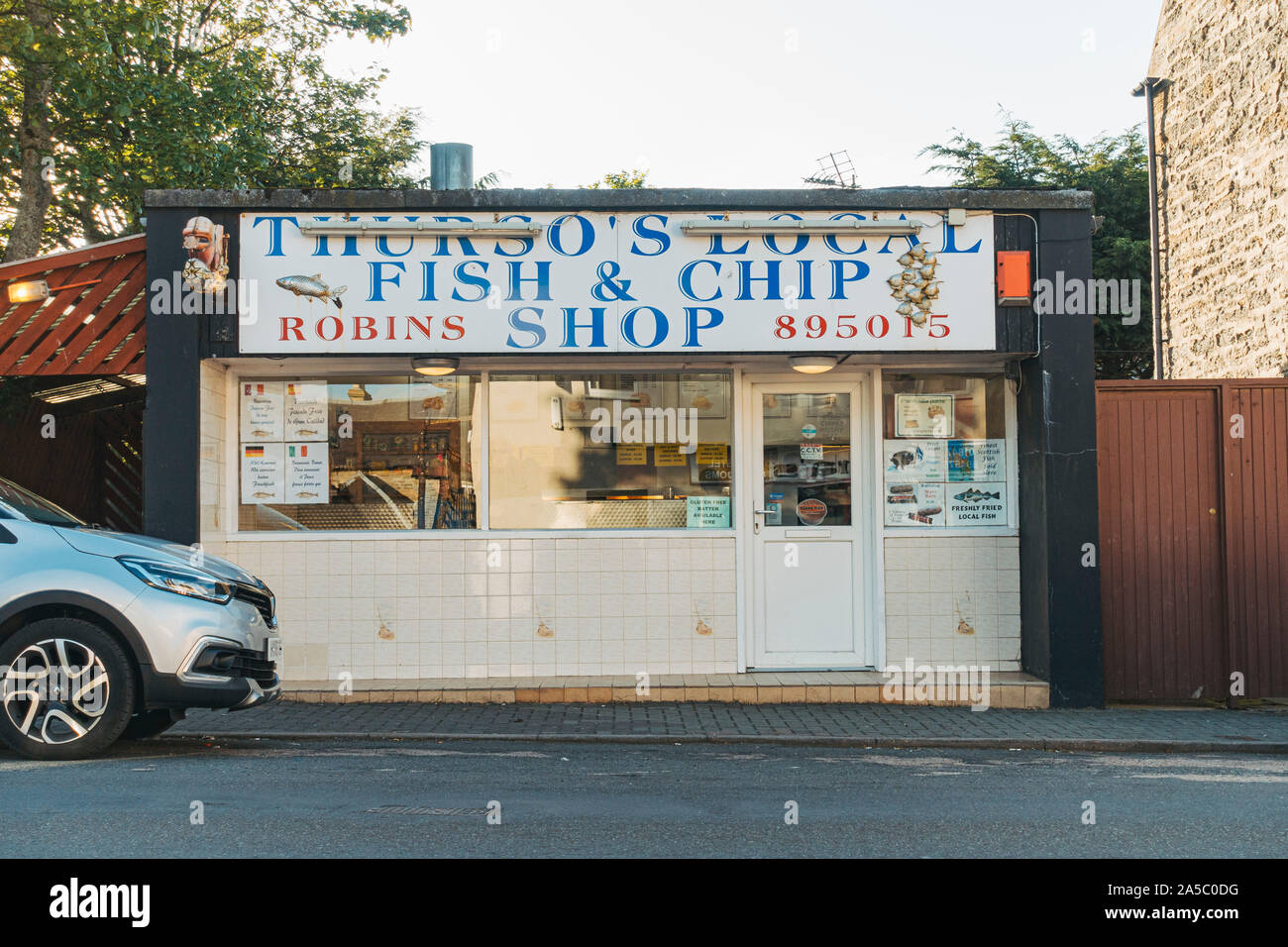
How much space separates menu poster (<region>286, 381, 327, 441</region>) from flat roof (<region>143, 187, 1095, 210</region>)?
4.87ft

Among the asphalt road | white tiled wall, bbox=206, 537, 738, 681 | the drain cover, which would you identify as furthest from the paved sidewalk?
the drain cover

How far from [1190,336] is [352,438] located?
1118 cm

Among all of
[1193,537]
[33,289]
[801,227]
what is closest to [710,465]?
[801,227]

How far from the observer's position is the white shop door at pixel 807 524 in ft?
32.0

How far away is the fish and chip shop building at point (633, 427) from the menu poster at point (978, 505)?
3 centimetres

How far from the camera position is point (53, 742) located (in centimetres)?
635

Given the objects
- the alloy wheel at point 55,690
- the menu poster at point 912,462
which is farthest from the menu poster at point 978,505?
Result: the alloy wheel at point 55,690

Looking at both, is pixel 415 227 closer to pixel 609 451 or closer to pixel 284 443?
pixel 284 443

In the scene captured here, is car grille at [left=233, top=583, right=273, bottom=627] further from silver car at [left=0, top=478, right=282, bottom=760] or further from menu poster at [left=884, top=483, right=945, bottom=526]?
menu poster at [left=884, top=483, right=945, bottom=526]

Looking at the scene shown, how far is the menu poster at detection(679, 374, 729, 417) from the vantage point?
32.3 ft

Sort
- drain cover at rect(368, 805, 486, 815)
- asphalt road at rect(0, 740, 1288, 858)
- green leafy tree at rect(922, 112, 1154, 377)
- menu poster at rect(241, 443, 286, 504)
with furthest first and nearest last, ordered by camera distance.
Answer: green leafy tree at rect(922, 112, 1154, 377) < menu poster at rect(241, 443, 286, 504) < drain cover at rect(368, 805, 486, 815) < asphalt road at rect(0, 740, 1288, 858)

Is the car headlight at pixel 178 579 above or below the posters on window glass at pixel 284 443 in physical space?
below

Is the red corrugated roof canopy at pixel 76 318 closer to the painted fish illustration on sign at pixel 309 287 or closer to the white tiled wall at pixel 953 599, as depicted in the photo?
the painted fish illustration on sign at pixel 309 287

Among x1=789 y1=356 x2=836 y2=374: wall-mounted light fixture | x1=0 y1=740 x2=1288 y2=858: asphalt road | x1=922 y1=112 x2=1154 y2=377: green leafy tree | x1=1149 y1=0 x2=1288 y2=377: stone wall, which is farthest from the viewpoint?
x1=922 y1=112 x2=1154 y2=377: green leafy tree
